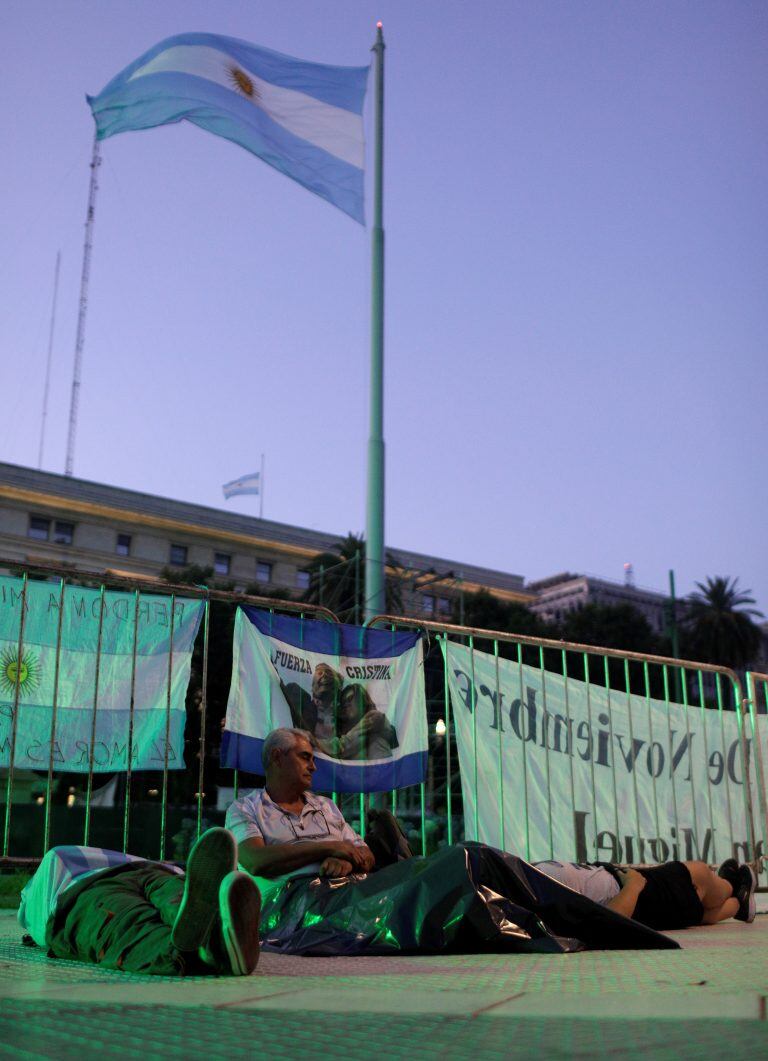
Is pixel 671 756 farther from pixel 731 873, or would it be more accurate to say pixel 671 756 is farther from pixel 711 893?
pixel 711 893

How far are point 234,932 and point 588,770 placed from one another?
5131 mm

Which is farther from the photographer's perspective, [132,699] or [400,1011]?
[132,699]

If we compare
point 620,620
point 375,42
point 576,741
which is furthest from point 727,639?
point 576,741

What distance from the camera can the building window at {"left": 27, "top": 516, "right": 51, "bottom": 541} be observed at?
4934 cm

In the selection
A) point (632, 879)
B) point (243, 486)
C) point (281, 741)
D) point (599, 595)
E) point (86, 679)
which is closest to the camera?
point (632, 879)

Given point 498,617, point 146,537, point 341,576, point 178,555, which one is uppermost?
point 146,537

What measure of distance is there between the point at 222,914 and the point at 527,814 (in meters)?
4.59

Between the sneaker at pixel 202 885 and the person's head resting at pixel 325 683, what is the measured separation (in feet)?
12.4

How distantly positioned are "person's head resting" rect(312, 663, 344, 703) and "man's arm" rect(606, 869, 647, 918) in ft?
8.05

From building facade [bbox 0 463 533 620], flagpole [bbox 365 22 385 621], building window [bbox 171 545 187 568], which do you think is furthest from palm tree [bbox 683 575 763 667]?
flagpole [bbox 365 22 385 621]

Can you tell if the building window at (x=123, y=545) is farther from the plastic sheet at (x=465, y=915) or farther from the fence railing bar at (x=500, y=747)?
the plastic sheet at (x=465, y=915)

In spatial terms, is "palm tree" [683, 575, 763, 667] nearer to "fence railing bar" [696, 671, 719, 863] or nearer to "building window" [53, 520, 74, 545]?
"building window" [53, 520, 74, 545]

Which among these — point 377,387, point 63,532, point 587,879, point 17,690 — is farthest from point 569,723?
point 63,532

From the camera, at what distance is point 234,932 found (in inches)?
104
